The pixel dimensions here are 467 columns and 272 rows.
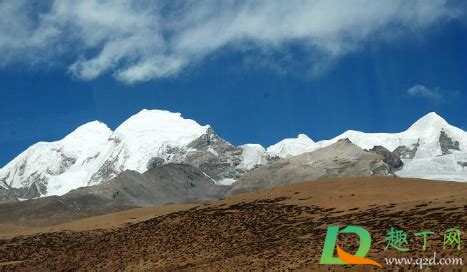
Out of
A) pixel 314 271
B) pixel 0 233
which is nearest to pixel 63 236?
pixel 0 233

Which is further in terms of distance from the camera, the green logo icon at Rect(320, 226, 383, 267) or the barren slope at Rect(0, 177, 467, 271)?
the barren slope at Rect(0, 177, 467, 271)

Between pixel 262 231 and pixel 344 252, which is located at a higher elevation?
pixel 262 231

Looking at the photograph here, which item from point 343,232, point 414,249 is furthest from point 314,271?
point 343,232

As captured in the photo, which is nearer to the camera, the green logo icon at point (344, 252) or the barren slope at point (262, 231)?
the green logo icon at point (344, 252)

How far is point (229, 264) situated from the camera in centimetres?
4838

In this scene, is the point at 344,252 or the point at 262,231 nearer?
the point at 344,252

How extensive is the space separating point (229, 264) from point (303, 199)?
2740 cm

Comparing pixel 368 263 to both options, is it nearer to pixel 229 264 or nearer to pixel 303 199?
pixel 229 264

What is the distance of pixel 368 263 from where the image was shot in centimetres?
4003

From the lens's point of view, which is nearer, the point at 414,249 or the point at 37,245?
the point at 414,249

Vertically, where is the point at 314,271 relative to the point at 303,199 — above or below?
below

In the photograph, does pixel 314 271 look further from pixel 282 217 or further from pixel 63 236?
pixel 63 236

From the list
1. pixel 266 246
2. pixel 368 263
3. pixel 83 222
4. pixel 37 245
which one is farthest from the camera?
pixel 83 222

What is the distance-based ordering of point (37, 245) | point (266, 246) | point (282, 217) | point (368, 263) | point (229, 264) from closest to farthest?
point (368, 263) < point (229, 264) < point (266, 246) < point (282, 217) < point (37, 245)
